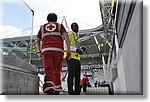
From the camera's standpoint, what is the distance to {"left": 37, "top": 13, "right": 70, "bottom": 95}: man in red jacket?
1.79 metres

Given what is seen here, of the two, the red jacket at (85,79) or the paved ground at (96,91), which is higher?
the red jacket at (85,79)

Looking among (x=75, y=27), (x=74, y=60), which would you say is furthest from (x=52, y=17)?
(x=74, y=60)

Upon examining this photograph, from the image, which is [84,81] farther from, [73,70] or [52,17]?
[52,17]

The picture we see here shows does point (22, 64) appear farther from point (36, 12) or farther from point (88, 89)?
point (88, 89)

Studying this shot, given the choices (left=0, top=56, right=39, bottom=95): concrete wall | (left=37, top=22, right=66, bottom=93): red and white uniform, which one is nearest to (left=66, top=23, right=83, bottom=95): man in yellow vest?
(left=37, top=22, right=66, bottom=93): red and white uniform

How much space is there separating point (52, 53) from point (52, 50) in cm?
2

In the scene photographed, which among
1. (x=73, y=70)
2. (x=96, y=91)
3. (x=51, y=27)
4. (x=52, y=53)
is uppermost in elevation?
(x=51, y=27)

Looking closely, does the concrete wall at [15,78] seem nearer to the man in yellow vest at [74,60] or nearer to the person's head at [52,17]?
the man in yellow vest at [74,60]

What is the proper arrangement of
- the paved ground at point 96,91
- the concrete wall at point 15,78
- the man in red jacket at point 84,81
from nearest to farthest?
the paved ground at point 96,91
the concrete wall at point 15,78
the man in red jacket at point 84,81

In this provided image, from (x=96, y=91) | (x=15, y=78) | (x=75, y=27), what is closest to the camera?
(x=96, y=91)

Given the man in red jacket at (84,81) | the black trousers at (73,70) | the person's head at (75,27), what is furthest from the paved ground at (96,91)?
the person's head at (75,27)

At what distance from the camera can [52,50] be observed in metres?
1.83

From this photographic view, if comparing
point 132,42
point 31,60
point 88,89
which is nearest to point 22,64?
point 31,60

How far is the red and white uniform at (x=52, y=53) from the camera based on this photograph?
1.79 m
